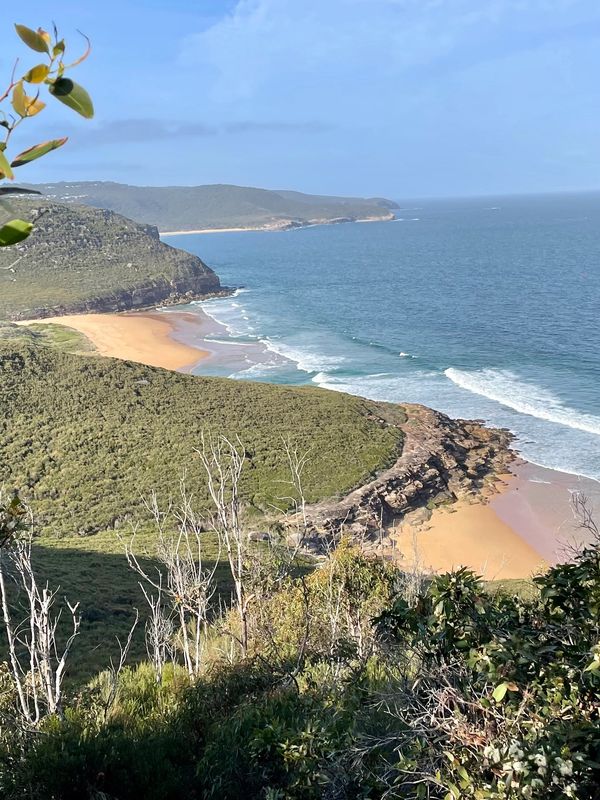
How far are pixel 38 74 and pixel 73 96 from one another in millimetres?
70

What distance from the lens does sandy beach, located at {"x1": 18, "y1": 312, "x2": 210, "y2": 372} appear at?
57.6 meters

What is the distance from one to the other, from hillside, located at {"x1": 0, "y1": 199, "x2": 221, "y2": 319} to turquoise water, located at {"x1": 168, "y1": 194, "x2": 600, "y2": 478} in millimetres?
8447

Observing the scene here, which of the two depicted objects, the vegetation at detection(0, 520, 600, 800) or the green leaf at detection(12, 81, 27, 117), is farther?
the vegetation at detection(0, 520, 600, 800)

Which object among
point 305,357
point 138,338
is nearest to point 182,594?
point 305,357

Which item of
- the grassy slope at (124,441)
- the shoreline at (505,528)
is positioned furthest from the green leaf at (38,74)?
the grassy slope at (124,441)

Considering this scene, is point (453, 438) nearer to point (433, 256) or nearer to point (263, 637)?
point (263, 637)

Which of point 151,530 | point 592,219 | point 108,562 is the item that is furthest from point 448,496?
point 592,219

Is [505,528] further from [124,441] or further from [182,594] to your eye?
[182,594]

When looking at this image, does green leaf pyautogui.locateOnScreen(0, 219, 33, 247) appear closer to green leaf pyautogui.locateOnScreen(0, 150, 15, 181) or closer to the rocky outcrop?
green leaf pyautogui.locateOnScreen(0, 150, 15, 181)

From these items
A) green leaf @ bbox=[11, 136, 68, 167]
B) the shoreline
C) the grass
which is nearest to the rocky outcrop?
the shoreline

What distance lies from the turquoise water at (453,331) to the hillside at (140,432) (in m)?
7.72

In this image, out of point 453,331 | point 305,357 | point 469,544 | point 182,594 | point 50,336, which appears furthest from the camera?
point 50,336

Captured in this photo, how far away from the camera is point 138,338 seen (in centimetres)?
6625

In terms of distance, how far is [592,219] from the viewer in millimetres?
190125
